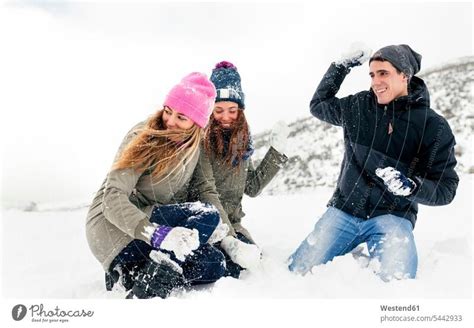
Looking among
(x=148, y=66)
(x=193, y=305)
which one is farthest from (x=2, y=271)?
(x=148, y=66)

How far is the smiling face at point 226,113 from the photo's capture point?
6.39ft

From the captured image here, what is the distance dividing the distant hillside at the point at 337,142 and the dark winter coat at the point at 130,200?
1.28 meters

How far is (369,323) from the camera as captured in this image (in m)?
1.59

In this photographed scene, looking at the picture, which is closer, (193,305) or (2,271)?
(193,305)

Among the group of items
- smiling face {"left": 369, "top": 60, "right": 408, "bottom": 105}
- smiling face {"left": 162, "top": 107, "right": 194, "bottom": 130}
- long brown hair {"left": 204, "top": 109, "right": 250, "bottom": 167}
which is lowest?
long brown hair {"left": 204, "top": 109, "right": 250, "bottom": 167}

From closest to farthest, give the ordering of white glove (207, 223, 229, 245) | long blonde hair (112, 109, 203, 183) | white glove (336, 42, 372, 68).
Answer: long blonde hair (112, 109, 203, 183) → white glove (207, 223, 229, 245) → white glove (336, 42, 372, 68)

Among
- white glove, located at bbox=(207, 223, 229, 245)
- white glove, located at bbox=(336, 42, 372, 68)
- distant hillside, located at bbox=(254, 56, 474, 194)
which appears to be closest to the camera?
white glove, located at bbox=(207, 223, 229, 245)

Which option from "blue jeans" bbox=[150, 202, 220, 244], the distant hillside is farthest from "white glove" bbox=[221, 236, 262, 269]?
A: the distant hillside

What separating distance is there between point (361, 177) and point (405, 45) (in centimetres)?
51

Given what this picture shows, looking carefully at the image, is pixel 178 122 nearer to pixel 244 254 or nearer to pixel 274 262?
pixel 244 254

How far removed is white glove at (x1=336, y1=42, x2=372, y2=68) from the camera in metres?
1.87

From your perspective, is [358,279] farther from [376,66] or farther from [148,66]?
[148,66]

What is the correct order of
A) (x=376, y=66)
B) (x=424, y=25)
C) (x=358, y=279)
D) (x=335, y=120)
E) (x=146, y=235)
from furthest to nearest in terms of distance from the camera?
(x=424, y=25) < (x=335, y=120) < (x=376, y=66) < (x=358, y=279) < (x=146, y=235)

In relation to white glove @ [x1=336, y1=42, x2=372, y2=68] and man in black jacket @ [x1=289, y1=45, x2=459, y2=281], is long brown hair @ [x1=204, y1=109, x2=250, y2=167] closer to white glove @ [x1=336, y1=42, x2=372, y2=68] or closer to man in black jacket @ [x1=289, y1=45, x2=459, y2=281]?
man in black jacket @ [x1=289, y1=45, x2=459, y2=281]
